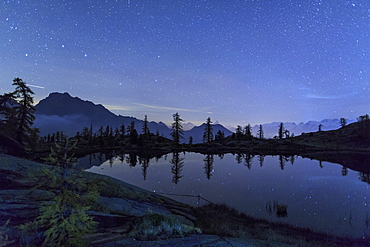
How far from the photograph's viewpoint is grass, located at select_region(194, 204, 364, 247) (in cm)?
1130

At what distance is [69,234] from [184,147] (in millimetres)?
96287

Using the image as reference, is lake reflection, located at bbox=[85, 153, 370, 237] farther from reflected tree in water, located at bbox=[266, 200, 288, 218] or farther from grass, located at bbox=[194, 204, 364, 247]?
grass, located at bbox=[194, 204, 364, 247]

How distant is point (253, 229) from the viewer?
1391 centimetres

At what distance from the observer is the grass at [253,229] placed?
37.1 feet

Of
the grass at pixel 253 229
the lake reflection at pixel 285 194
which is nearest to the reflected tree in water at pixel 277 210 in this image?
the lake reflection at pixel 285 194

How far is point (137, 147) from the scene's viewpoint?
97.5 m

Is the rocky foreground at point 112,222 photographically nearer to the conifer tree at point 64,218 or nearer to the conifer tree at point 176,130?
the conifer tree at point 64,218

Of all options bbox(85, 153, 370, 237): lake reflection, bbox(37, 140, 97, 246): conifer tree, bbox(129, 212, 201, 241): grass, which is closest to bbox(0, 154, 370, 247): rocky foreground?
bbox(129, 212, 201, 241): grass

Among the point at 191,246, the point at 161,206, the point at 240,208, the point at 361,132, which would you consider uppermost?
the point at 361,132

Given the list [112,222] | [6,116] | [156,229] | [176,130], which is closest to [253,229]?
[156,229]

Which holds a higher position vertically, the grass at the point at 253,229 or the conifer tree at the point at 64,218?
the conifer tree at the point at 64,218

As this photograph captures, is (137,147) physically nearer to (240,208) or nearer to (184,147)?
(184,147)

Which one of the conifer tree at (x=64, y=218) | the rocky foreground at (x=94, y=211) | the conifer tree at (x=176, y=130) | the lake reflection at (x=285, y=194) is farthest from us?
the conifer tree at (x=176, y=130)

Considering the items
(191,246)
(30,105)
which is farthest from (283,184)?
(30,105)
